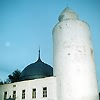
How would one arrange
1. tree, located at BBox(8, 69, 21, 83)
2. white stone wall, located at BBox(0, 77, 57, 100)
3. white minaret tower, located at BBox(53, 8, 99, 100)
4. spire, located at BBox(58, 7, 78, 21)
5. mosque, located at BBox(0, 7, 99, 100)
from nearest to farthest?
white minaret tower, located at BBox(53, 8, 99, 100) → mosque, located at BBox(0, 7, 99, 100) → white stone wall, located at BBox(0, 77, 57, 100) → spire, located at BBox(58, 7, 78, 21) → tree, located at BBox(8, 69, 21, 83)

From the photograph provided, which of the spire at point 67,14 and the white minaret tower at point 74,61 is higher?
the spire at point 67,14

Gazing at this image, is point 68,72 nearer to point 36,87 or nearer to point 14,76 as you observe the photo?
point 36,87

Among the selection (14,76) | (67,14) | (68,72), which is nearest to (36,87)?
(68,72)

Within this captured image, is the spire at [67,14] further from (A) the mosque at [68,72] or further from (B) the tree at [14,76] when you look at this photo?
(B) the tree at [14,76]

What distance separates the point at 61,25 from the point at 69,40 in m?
2.50

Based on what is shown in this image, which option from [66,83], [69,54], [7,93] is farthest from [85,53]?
[7,93]

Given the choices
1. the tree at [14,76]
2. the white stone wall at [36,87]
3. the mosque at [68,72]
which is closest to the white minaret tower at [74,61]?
the mosque at [68,72]

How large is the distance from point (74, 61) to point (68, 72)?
4.78 feet

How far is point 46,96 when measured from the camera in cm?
2538

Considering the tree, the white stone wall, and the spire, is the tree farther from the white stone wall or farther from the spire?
the spire

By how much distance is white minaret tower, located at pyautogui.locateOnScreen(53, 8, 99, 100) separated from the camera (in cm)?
2353

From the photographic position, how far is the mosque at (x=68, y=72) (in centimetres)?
2367

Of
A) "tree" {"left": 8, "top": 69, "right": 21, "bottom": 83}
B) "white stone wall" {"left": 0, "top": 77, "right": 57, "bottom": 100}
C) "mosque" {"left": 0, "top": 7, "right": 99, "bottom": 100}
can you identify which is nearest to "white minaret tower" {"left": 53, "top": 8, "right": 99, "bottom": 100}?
"mosque" {"left": 0, "top": 7, "right": 99, "bottom": 100}

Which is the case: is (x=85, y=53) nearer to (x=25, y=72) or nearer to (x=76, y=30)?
(x=76, y=30)
